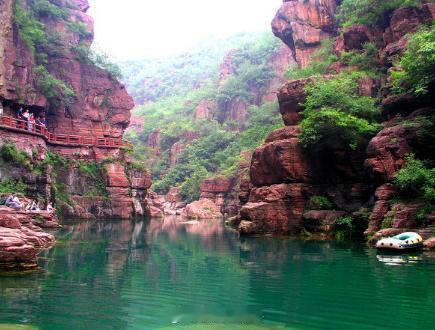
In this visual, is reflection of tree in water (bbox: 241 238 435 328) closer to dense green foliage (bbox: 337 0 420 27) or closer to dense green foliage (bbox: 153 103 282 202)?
dense green foliage (bbox: 337 0 420 27)

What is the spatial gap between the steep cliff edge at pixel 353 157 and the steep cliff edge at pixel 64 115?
661 inches

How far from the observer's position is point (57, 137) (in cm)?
4131

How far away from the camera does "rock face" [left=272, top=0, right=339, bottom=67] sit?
44250mm

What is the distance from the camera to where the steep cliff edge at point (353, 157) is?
20391 millimetres

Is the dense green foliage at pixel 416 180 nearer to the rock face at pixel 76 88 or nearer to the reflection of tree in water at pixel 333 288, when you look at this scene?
the reflection of tree in water at pixel 333 288

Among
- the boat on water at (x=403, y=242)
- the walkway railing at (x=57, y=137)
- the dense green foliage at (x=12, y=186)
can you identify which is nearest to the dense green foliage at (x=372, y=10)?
the boat on water at (x=403, y=242)

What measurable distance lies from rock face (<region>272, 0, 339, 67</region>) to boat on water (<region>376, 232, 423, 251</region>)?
105 feet

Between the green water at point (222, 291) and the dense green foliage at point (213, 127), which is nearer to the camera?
the green water at point (222, 291)

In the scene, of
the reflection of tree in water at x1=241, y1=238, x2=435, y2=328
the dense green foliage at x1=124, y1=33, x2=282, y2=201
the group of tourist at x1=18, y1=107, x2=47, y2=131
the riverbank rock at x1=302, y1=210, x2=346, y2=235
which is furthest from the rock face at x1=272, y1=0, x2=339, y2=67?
the reflection of tree in water at x1=241, y1=238, x2=435, y2=328

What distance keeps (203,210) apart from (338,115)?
30.7 meters

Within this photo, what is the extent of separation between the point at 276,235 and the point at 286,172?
12.3 feet

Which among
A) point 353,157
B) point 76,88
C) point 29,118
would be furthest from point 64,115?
point 353,157

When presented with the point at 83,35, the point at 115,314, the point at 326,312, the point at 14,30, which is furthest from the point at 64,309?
the point at 83,35

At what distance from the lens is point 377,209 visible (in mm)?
20281
